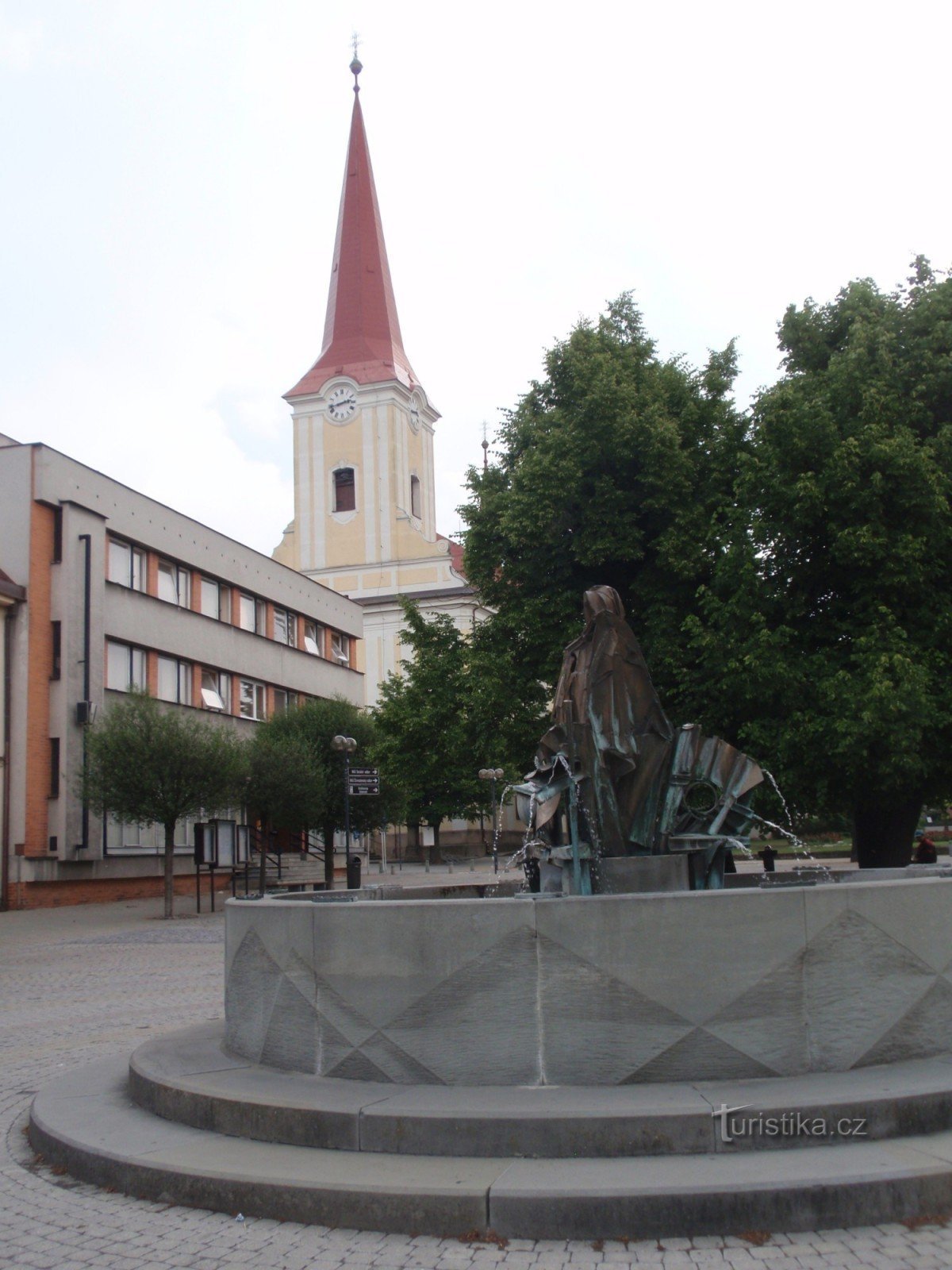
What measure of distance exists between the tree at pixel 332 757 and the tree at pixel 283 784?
1.66 meters

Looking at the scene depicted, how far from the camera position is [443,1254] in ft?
16.8

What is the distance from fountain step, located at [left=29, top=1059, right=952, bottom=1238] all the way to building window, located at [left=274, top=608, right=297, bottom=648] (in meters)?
40.0

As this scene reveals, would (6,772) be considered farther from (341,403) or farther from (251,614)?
(341,403)

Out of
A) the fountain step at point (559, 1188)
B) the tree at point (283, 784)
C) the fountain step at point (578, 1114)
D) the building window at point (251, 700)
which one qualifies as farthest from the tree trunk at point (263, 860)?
the fountain step at point (559, 1188)

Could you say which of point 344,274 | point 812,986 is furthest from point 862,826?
point 344,274

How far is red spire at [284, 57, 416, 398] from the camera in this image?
230ft

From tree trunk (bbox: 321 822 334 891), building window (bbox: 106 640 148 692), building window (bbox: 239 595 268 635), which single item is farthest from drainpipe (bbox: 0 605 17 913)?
building window (bbox: 239 595 268 635)

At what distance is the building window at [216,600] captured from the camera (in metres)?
40.3

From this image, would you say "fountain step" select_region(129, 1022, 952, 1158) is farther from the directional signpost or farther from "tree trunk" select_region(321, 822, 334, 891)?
"tree trunk" select_region(321, 822, 334, 891)

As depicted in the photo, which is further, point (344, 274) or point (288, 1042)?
point (344, 274)

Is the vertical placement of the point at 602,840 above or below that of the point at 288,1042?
above

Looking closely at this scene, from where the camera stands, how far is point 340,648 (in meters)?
52.7

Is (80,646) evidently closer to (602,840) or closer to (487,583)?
(487,583)

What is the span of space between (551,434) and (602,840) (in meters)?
16.8
